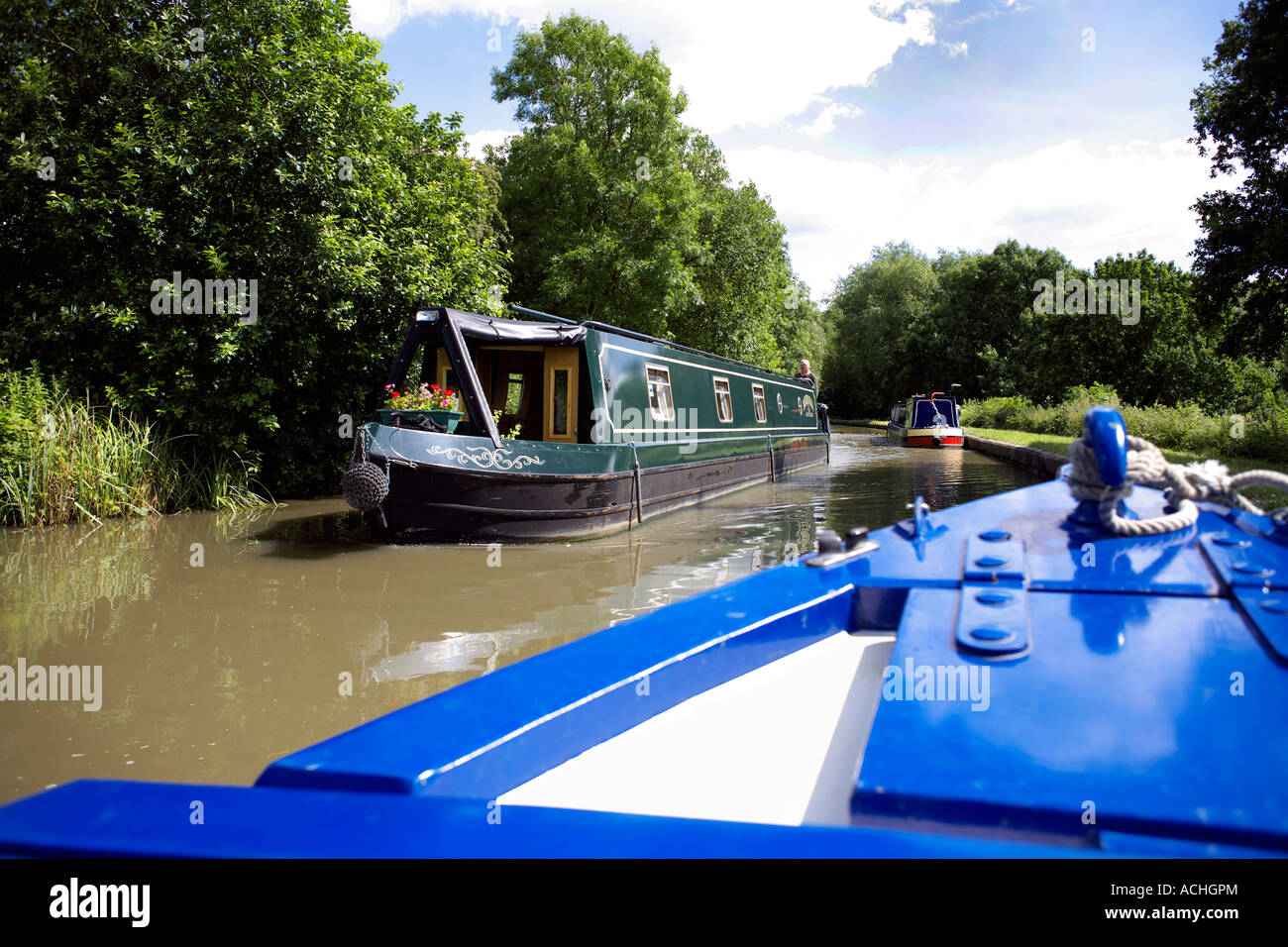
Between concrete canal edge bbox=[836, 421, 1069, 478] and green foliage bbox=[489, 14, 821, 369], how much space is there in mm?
8995

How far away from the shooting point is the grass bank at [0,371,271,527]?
29.3ft

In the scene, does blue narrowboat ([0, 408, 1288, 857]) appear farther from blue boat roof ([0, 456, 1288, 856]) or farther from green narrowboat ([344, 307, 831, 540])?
green narrowboat ([344, 307, 831, 540])

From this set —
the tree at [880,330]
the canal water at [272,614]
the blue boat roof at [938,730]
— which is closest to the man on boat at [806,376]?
the canal water at [272,614]

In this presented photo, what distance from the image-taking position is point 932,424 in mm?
23641

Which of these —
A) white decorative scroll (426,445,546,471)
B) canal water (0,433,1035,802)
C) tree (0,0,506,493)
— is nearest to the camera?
canal water (0,433,1035,802)

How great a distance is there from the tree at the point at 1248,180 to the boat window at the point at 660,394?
10.5 meters

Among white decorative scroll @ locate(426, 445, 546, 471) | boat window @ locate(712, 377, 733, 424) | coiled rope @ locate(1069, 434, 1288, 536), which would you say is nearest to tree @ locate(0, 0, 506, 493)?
white decorative scroll @ locate(426, 445, 546, 471)

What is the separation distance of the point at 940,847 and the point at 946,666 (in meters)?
0.71

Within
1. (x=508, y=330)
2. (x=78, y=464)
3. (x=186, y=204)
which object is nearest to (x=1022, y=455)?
(x=508, y=330)

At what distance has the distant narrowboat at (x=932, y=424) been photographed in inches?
914

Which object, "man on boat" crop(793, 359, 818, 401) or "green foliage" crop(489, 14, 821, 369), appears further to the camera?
"green foliage" crop(489, 14, 821, 369)

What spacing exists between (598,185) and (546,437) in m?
14.0
